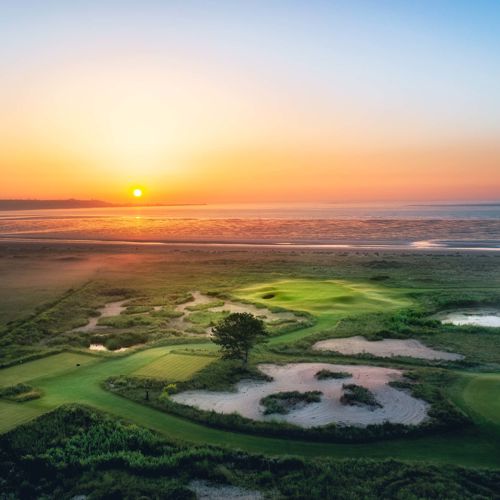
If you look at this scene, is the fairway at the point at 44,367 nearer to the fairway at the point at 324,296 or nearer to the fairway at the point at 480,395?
the fairway at the point at 480,395

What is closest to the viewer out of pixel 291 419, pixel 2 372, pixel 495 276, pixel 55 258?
pixel 291 419

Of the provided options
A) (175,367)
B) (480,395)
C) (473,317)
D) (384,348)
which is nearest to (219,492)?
(175,367)

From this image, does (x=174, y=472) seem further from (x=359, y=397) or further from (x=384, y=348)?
(x=384, y=348)

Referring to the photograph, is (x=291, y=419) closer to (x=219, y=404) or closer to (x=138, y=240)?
(x=219, y=404)

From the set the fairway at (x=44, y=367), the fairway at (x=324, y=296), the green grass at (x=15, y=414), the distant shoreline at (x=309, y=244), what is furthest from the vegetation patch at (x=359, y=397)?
the distant shoreline at (x=309, y=244)

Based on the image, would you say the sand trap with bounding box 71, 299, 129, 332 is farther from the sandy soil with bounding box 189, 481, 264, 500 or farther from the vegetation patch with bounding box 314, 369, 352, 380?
the sandy soil with bounding box 189, 481, 264, 500

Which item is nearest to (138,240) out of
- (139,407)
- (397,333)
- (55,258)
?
(55,258)

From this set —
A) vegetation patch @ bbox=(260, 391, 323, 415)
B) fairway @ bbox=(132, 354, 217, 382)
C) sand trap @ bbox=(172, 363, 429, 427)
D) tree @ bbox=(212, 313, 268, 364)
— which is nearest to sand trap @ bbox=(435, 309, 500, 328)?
sand trap @ bbox=(172, 363, 429, 427)
